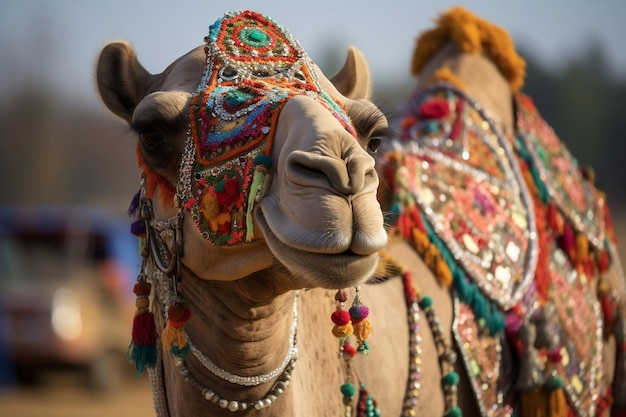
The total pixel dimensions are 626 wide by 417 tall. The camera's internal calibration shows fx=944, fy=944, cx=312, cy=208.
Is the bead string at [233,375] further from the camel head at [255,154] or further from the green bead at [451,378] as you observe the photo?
the green bead at [451,378]

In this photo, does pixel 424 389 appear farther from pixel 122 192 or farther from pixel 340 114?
pixel 122 192

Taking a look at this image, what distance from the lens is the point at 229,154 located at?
3025mm

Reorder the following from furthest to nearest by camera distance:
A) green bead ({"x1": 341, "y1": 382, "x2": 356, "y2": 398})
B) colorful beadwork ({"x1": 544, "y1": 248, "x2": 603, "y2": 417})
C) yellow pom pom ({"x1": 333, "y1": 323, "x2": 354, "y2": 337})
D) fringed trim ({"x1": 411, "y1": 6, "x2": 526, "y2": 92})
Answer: fringed trim ({"x1": 411, "y1": 6, "x2": 526, "y2": 92})
colorful beadwork ({"x1": 544, "y1": 248, "x2": 603, "y2": 417})
green bead ({"x1": 341, "y1": 382, "x2": 356, "y2": 398})
yellow pom pom ({"x1": 333, "y1": 323, "x2": 354, "y2": 337})

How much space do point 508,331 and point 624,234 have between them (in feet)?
96.4

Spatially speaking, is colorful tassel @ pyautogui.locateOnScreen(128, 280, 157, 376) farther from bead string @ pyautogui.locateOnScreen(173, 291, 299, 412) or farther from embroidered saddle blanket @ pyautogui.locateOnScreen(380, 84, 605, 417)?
embroidered saddle blanket @ pyautogui.locateOnScreen(380, 84, 605, 417)

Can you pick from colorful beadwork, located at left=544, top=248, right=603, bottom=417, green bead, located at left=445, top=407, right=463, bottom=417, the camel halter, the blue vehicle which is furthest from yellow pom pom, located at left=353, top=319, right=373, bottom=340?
the blue vehicle

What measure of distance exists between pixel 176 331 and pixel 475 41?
3.03 metres

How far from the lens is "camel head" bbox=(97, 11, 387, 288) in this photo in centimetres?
266

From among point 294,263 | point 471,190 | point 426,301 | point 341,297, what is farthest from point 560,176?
point 294,263

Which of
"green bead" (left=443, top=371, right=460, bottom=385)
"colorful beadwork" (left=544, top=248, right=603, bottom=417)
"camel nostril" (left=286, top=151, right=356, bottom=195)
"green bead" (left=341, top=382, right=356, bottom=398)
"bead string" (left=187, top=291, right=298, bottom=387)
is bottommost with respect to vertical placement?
"colorful beadwork" (left=544, top=248, right=603, bottom=417)

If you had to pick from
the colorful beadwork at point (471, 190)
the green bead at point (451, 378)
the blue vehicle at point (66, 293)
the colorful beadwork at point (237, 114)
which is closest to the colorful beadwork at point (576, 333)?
the colorful beadwork at point (471, 190)

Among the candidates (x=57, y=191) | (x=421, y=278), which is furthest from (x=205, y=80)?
(x=57, y=191)

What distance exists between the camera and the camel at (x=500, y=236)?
13.9 feet

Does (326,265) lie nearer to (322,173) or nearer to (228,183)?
(322,173)
